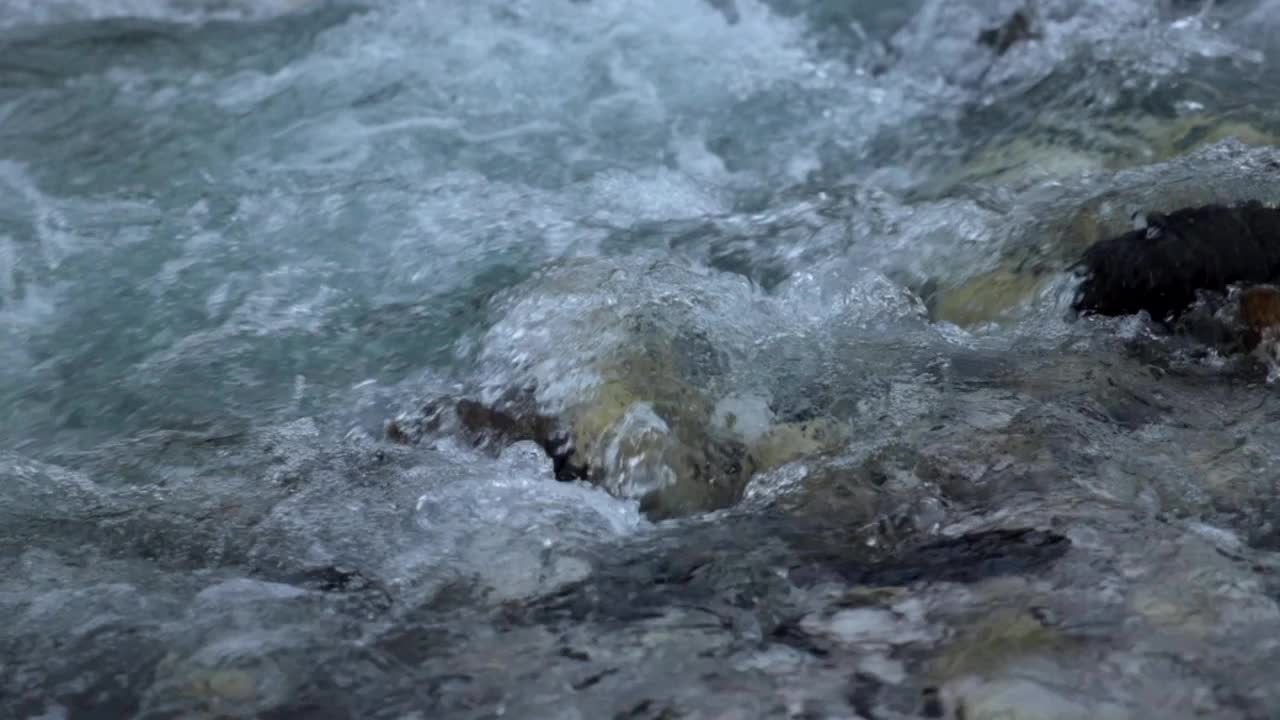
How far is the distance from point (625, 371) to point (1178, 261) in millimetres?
1544

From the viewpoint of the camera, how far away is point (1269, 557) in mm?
2637

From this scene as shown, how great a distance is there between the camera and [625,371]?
3.52 metres

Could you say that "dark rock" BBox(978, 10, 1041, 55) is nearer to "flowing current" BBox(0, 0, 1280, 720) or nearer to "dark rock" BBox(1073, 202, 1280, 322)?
"flowing current" BBox(0, 0, 1280, 720)

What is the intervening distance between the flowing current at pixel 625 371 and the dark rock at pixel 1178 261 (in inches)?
3.7

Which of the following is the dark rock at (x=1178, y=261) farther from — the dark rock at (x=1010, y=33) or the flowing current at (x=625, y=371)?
the dark rock at (x=1010, y=33)

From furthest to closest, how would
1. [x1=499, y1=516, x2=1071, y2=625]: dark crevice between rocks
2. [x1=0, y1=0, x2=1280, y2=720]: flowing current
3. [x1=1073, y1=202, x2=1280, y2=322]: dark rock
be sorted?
[x1=1073, y1=202, x2=1280, y2=322]: dark rock < [x1=499, y1=516, x2=1071, y2=625]: dark crevice between rocks < [x1=0, y1=0, x2=1280, y2=720]: flowing current

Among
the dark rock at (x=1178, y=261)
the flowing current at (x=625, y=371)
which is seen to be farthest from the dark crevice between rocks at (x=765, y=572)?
the dark rock at (x=1178, y=261)

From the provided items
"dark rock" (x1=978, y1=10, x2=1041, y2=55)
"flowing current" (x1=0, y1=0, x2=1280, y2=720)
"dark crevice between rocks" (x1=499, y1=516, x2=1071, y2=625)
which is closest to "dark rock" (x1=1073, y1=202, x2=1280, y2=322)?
"flowing current" (x1=0, y1=0, x2=1280, y2=720)

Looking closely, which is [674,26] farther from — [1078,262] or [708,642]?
[708,642]

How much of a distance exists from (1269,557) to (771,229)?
7.82 feet

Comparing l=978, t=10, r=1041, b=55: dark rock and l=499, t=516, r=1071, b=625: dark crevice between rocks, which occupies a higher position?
l=978, t=10, r=1041, b=55: dark rock

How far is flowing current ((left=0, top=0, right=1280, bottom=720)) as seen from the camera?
2.56 m

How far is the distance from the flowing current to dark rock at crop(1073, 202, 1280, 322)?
94mm

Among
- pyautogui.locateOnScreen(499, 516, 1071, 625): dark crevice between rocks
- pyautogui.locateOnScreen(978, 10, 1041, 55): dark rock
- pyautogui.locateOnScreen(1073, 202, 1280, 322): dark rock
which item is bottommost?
pyautogui.locateOnScreen(499, 516, 1071, 625): dark crevice between rocks
